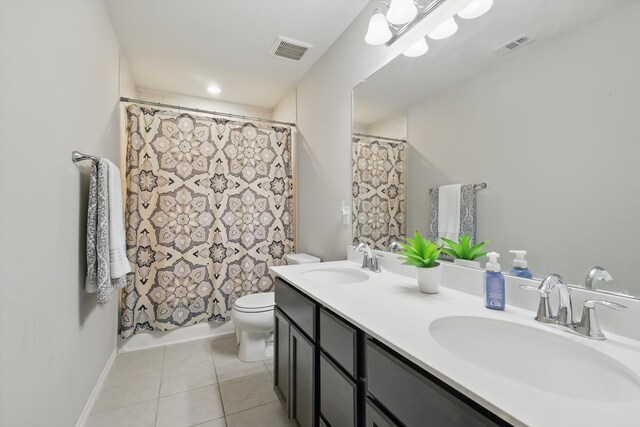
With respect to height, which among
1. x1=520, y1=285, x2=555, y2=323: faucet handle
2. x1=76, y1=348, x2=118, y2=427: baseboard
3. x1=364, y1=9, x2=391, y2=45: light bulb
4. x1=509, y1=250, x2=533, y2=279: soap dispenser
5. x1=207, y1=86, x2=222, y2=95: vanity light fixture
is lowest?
x1=76, y1=348, x2=118, y2=427: baseboard

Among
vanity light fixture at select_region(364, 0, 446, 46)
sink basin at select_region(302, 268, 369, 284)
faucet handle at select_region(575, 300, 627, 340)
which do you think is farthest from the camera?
sink basin at select_region(302, 268, 369, 284)

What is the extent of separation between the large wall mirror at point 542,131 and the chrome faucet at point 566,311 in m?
0.10

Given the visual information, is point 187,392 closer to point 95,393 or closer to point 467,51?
point 95,393

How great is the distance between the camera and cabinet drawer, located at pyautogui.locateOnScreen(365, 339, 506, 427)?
542 mm

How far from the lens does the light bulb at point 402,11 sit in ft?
4.64

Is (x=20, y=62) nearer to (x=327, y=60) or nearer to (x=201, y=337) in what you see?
(x=327, y=60)

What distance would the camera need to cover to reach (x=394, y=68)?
1623 millimetres

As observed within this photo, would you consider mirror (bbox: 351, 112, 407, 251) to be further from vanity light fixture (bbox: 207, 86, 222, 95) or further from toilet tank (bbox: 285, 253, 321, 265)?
vanity light fixture (bbox: 207, 86, 222, 95)

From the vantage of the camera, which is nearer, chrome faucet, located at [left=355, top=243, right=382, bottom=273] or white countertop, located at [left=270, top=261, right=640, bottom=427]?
white countertop, located at [left=270, top=261, right=640, bottom=427]

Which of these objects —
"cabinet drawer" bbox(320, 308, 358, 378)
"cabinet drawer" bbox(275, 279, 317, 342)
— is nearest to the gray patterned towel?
"cabinet drawer" bbox(275, 279, 317, 342)

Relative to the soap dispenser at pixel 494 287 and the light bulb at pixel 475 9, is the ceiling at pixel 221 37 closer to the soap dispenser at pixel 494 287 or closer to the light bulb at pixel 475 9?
the light bulb at pixel 475 9

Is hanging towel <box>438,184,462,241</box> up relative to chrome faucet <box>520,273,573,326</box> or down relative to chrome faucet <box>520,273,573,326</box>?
up

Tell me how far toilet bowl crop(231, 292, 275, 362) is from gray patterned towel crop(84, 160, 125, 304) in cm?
88

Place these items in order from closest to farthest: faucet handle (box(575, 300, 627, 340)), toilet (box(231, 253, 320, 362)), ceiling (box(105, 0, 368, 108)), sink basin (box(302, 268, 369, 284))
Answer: faucet handle (box(575, 300, 627, 340)), sink basin (box(302, 268, 369, 284)), ceiling (box(105, 0, 368, 108)), toilet (box(231, 253, 320, 362))
